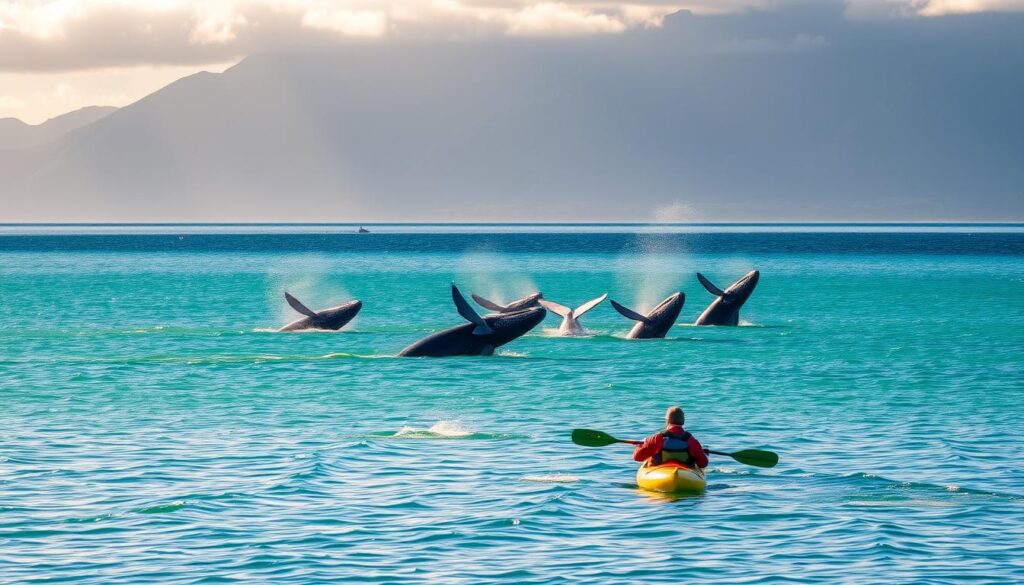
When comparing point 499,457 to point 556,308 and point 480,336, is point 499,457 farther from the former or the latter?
point 556,308

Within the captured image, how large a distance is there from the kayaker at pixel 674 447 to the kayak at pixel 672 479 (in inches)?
6.9

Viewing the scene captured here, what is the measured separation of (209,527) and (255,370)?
2275 centimetres

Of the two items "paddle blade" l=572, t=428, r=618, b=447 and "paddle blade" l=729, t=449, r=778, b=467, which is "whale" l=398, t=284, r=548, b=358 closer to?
"paddle blade" l=572, t=428, r=618, b=447

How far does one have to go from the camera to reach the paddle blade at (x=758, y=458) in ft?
87.5

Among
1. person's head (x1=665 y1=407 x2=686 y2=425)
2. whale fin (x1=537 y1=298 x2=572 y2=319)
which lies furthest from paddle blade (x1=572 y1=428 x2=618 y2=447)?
whale fin (x1=537 y1=298 x2=572 y2=319)

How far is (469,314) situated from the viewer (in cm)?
4300

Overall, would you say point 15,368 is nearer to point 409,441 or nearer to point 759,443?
point 409,441

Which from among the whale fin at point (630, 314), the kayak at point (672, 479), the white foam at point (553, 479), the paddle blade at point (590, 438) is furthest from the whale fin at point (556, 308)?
the kayak at point (672, 479)

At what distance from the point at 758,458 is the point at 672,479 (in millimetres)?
2537

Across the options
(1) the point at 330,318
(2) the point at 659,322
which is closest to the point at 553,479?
(2) the point at 659,322

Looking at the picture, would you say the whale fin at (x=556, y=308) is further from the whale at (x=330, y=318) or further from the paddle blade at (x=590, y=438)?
the paddle blade at (x=590, y=438)

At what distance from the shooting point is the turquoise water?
2095 centimetres

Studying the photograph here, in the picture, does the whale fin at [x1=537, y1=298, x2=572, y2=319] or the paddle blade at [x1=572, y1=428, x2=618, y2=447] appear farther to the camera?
the whale fin at [x1=537, y1=298, x2=572, y2=319]

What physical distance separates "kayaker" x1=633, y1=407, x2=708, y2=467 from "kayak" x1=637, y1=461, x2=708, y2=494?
18cm
